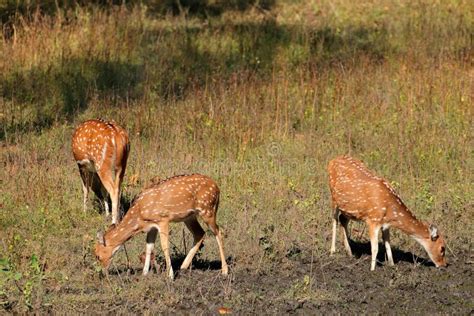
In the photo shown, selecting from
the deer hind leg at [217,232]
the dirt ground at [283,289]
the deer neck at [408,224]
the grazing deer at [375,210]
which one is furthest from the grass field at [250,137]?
the deer neck at [408,224]

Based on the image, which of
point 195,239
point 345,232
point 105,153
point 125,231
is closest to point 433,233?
point 345,232

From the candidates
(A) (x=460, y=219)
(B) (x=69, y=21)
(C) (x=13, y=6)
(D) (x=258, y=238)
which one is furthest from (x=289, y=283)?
(C) (x=13, y=6)

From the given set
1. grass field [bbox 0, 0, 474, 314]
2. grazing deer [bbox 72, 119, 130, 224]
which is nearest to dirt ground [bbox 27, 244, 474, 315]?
grass field [bbox 0, 0, 474, 314]

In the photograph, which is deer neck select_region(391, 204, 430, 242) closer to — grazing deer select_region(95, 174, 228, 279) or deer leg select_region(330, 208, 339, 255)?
deer leg select_region(330, 208, 339, 255)

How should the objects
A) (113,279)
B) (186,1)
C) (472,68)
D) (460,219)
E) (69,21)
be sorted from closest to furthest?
(113,279)
(460,219)
(472,68)
(69,21)
(186,1)

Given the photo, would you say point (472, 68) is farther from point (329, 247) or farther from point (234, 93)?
point (329, 247)

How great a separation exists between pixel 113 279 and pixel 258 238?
1.97 meters

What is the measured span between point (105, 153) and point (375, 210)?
3.65 metres

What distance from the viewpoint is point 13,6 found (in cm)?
2089

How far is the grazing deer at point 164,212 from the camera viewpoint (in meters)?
11.1

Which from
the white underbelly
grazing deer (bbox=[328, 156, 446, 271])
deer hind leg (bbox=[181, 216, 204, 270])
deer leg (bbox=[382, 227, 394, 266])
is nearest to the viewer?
deer hind leg (bbox=[181, 216, 204, 270])

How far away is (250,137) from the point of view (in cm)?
1617

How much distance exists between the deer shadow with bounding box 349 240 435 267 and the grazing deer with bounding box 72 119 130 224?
291cm

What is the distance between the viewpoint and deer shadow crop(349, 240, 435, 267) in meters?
12.3
